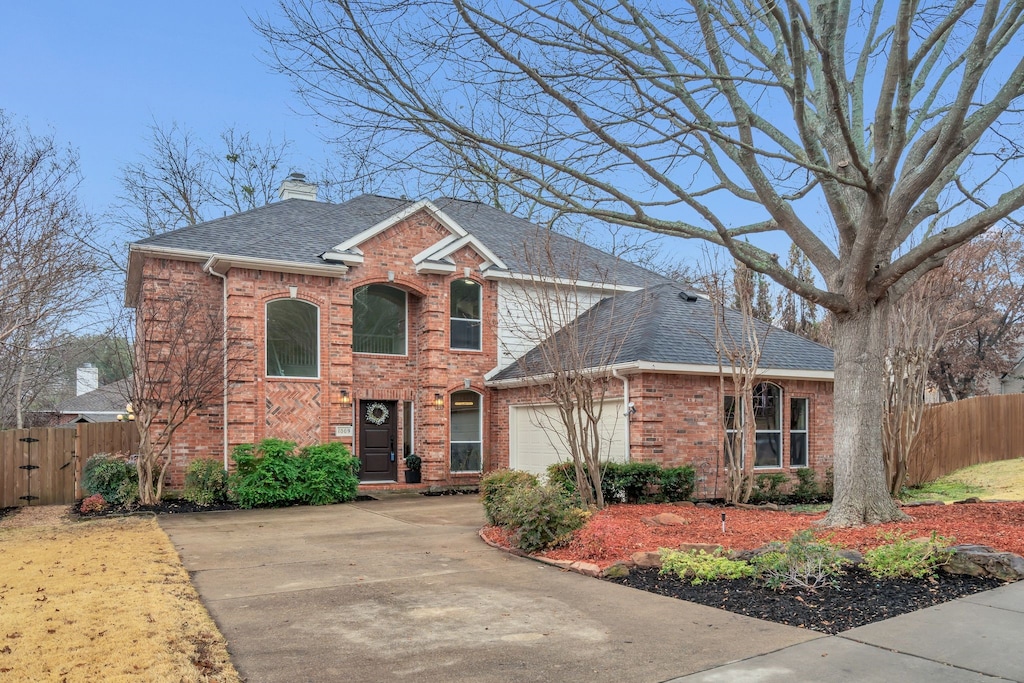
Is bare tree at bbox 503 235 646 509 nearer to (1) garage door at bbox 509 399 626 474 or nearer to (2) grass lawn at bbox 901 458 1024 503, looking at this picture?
(1) garage door at bbox 509 399 626 474

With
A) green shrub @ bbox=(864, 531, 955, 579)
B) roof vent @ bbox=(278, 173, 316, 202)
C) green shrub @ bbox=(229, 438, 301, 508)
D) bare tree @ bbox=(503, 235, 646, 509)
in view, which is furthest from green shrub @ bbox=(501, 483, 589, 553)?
roof vent @ bbox=(278, 173, 316, 202)

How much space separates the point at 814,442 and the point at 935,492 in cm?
272

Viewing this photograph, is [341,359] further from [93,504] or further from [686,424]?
[686,424]

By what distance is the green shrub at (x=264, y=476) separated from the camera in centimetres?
1455

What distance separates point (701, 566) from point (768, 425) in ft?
30.0

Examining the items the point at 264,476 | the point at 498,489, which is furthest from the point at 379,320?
the point at 498,489

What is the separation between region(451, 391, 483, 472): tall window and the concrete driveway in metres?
7.65

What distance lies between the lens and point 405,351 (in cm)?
1802

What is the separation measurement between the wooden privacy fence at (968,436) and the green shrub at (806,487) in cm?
339

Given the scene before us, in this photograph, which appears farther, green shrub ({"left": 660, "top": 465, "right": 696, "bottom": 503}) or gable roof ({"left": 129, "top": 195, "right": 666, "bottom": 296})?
gable roof ({"left": 129, "top": 195, "right": 666, "bottom": 296})

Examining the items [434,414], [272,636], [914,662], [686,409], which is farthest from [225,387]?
[914,662]

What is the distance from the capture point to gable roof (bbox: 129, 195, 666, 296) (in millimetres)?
15656

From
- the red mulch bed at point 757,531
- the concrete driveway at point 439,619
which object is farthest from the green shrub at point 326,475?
the red mulch bed at point 757,531

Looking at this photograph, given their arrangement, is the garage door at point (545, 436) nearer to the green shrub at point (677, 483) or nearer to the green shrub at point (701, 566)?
the green shrub at point (677, 483)
